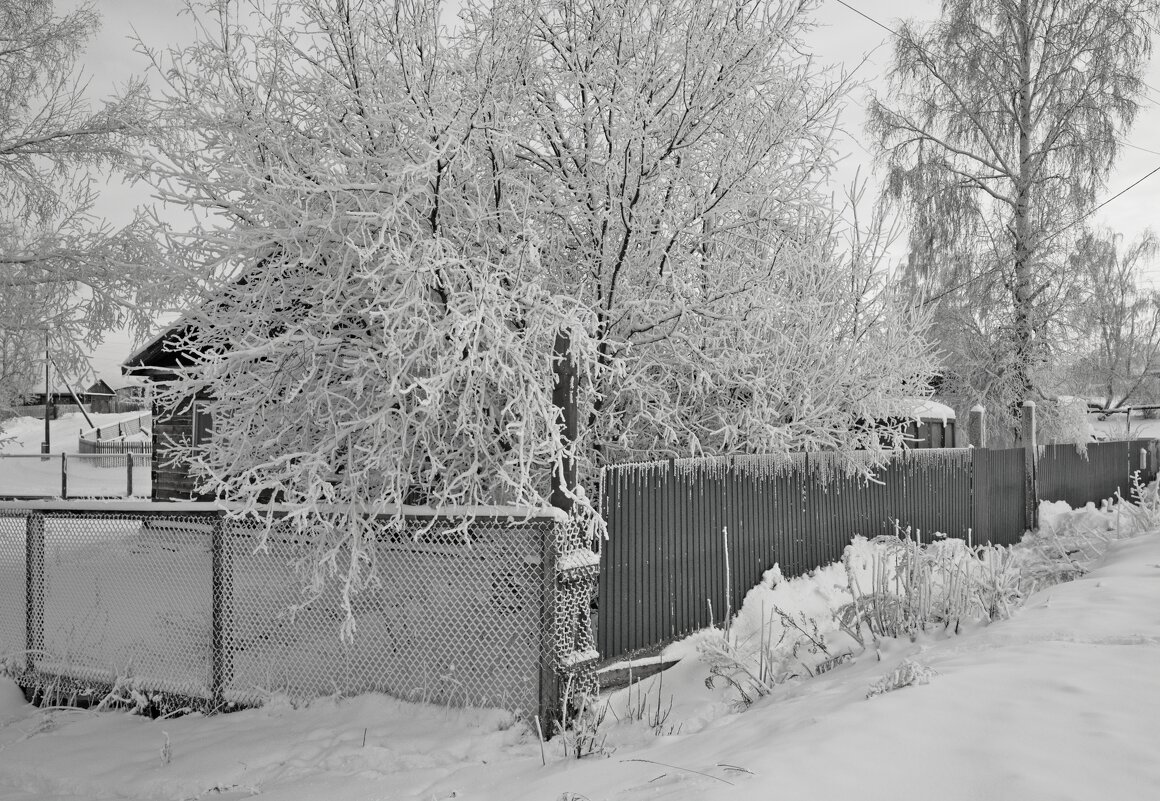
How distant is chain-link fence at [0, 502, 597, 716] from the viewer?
429 centimetres

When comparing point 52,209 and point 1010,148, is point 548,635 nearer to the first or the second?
point 52,209

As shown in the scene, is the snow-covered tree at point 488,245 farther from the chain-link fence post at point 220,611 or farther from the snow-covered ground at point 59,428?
the snow-covered ground at point 59,428

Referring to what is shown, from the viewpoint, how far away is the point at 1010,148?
1688cm

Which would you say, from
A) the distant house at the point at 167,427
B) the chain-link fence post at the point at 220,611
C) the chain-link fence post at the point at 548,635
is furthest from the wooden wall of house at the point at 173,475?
the chain-link fence post at the point at 548,635

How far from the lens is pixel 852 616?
17.7 ft

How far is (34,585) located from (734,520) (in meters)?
5.43

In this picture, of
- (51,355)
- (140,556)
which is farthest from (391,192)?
(51,355)

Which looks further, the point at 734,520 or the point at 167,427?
the point at 167,427

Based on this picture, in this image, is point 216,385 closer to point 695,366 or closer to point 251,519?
point 251,519

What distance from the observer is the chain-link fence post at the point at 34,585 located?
5.77 metres

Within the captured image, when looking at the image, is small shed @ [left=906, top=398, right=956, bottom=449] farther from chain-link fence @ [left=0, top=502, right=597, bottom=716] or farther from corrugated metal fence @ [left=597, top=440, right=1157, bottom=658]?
chain-link fence @ [left=0, top=502, right=597, bottom=716]

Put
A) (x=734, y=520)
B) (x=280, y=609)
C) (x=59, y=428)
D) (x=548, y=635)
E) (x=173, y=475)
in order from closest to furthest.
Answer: (x=548, y=635), (x=280, y=609), (x=734, y=520), (x=173, y=475), (x=59, y=428)

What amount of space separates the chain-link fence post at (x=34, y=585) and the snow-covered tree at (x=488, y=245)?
145 centimetres

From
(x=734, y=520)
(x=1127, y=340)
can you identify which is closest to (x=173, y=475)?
(x=734, y=520)
